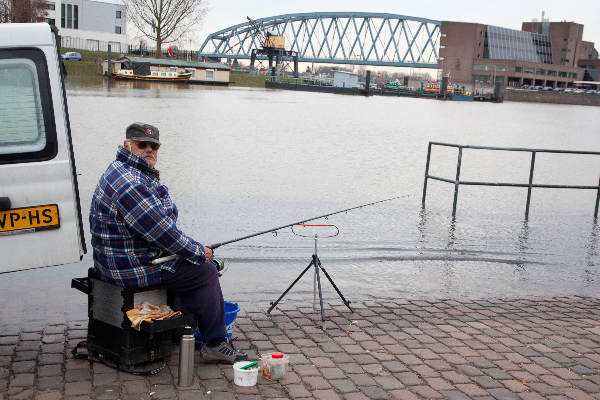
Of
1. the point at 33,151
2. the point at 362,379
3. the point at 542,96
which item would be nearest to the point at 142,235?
the point at 33,151

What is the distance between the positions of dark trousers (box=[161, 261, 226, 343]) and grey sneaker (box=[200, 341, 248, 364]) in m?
0.06

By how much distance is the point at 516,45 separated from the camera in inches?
6201

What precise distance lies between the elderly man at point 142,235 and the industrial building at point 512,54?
14030 centimetres

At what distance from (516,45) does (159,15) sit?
310ft

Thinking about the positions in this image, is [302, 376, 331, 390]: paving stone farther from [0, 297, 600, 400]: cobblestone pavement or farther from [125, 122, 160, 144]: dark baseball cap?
[125, 122, 160, 144]: dark baseball cap

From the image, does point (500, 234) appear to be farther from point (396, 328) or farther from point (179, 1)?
point (179, 1)

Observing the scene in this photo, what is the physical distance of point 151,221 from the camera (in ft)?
14.8

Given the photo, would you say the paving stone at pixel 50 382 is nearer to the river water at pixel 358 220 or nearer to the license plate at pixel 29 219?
the license plate at pixel 29 219

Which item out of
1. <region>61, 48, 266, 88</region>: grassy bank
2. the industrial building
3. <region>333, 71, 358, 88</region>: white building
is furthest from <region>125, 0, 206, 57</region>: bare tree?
the industrial building

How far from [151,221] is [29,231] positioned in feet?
2.70

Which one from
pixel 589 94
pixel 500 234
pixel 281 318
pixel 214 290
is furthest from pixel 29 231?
pixel 589 94

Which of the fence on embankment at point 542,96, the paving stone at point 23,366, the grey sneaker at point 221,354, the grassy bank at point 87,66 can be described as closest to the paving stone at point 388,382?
the grey sneaker at point 221,354

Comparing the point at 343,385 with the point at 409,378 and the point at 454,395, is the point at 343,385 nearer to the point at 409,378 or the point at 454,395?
the point at 409,378

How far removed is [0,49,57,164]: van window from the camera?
15.0 feet
